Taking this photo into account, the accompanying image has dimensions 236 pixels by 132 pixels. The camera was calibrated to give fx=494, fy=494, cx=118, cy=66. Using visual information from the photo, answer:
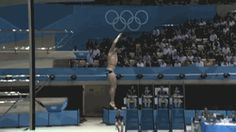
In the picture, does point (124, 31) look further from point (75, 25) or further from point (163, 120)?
point (163, 120)

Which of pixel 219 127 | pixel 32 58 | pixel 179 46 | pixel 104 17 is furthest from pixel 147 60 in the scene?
pixel 32 58

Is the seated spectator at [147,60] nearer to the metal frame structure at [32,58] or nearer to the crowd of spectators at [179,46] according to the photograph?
the crowd of spectators at [179,46]

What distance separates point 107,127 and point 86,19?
778 cm

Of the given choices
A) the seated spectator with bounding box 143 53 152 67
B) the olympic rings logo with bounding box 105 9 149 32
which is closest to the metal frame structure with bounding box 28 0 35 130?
the seated spectator with bounding box 143 53 152 67

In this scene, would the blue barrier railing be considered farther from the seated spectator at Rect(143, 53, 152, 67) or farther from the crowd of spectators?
the seated spectator at Rect(143, 53, 152, 67)

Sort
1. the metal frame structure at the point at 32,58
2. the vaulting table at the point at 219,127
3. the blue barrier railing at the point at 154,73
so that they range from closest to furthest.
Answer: the metal frame structure at the point at 32,58 < the vaulting table at the point at 219,127 < the blue barrier railing at the point at 154,73

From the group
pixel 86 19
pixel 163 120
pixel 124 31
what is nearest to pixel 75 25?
pixel 86 19

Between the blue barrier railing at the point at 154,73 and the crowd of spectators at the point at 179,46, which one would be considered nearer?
the blue barrier railing at the point at 154,73

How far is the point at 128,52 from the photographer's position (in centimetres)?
2617

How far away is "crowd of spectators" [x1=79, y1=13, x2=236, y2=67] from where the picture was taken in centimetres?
2500

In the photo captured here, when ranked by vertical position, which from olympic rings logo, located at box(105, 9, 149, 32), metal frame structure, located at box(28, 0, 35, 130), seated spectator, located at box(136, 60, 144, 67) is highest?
olympic rings logo, located at box(105, 9, 149, 32)

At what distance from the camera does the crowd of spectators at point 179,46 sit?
25.0 metres

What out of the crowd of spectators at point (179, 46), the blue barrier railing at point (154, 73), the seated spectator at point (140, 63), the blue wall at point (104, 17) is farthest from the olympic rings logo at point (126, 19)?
the blue barrier railing at point (154, 73)

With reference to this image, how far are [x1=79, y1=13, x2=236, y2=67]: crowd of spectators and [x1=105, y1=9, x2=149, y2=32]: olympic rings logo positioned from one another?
665 mm
